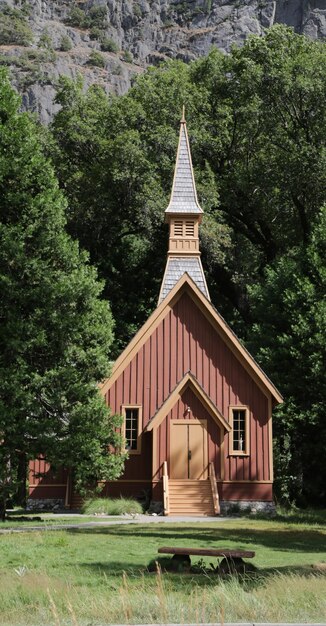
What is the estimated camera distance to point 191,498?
86.6ft

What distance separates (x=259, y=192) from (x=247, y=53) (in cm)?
741

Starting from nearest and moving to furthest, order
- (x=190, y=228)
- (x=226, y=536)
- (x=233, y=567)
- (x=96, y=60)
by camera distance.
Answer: (x=233, y=567) < (x=226, y=536) < (x=190, y=228) < (x=96, y=60)

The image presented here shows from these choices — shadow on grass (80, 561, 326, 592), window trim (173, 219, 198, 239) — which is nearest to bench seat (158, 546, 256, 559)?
shadow on grass (80, 561, 326, 592)

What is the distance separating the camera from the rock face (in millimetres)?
149000

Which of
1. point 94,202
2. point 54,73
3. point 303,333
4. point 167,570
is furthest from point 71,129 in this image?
point 54,73

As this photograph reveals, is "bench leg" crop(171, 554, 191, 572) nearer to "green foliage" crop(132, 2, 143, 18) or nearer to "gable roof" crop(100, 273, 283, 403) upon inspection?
"gable roof" crop(100, 273, 283, 403)

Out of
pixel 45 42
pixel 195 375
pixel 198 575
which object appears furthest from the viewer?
pixel 45 42

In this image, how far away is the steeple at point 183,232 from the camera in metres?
31.3

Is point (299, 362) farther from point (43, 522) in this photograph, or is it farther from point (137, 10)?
point (137, 10)

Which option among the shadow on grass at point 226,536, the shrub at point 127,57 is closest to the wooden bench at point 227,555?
the shadow on grass at point 226,536

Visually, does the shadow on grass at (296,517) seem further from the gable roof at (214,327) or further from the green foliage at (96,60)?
the green foliage at (96,60)

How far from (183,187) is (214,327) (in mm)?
8120

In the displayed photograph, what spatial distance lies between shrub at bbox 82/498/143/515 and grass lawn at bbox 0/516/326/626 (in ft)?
16.1

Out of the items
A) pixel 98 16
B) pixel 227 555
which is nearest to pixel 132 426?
pixel 227 555
